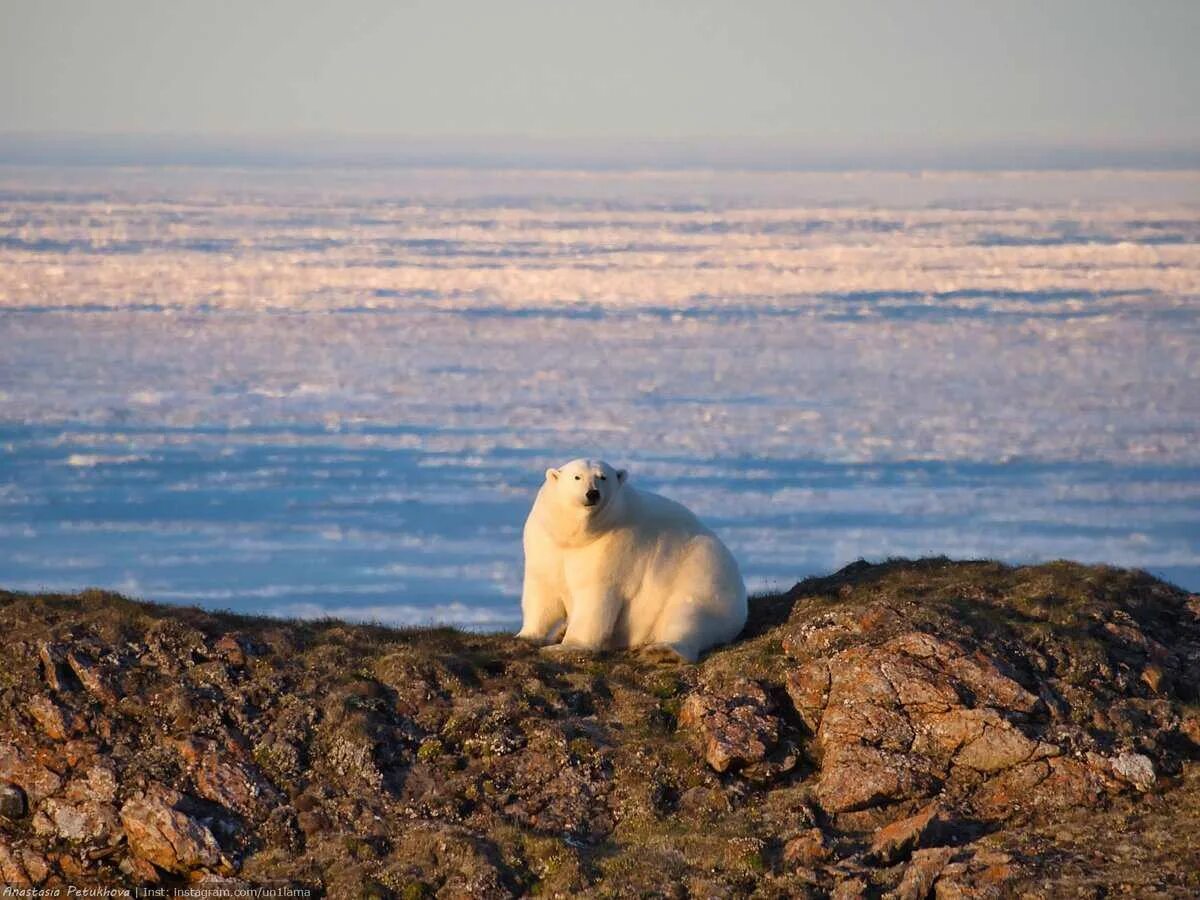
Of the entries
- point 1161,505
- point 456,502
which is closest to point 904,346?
point 1161,505

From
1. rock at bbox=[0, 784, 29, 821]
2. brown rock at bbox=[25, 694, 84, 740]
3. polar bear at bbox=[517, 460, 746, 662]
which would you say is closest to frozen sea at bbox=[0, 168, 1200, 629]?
polar bear at bbox=[517, 460, 746, 662]

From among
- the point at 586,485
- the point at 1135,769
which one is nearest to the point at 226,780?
the point at 586,485

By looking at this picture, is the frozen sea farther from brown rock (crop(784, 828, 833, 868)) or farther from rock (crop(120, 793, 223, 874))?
rock (crop(120, 793, 223, 874))

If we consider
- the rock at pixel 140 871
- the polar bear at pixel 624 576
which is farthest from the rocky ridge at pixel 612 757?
the polar bear at pixel 624 576

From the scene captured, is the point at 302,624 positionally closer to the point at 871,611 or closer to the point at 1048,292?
the point at 871,611

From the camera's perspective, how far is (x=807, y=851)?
14453 mm

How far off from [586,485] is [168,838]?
5.19 metres

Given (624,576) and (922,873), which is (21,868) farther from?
(922,873)

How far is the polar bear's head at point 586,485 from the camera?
693 inches

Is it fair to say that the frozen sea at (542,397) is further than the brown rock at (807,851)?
Yes

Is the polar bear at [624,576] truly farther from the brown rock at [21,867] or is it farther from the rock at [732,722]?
the brown rock at [21,867]

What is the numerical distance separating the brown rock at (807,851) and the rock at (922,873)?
2.41ft

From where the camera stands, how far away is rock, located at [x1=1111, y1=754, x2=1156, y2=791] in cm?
1530

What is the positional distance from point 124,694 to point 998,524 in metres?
38.6
